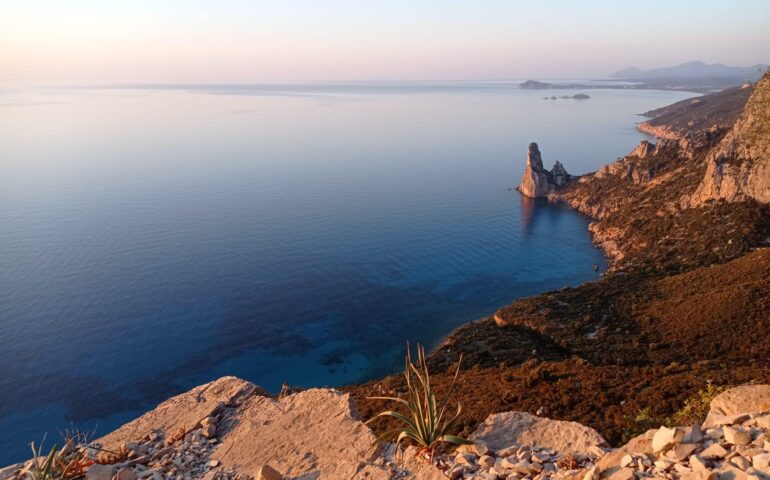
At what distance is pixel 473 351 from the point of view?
37.6 m

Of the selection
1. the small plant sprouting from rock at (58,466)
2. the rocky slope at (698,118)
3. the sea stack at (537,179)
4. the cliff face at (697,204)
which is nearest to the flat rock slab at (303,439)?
the small plant sprouting from rock at (58,466)

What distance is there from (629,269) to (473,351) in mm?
28364

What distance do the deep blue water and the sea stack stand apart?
5.46 m

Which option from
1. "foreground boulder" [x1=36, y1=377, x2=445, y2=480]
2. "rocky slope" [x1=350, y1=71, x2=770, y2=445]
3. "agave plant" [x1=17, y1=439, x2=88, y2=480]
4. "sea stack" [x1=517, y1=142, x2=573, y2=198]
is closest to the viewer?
"agave plant" [x1=17, y1=439, x2=88, y2=480]

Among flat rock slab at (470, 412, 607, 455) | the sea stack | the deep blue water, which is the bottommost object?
the deep blue water

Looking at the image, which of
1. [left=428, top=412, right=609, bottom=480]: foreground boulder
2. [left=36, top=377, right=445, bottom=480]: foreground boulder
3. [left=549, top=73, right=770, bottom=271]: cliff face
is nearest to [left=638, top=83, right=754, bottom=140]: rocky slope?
[left=549, top=73, right=770, bottom=271]: cliff face

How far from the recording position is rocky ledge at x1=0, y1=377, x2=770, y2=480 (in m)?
7.12

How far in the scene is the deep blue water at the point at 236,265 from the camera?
4312 cm

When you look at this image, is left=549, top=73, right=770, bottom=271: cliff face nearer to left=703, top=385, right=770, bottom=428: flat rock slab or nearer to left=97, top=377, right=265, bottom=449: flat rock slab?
left=703, top=385, right=770, bottom=428: flat rock slab

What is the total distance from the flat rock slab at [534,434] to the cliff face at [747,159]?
205ft

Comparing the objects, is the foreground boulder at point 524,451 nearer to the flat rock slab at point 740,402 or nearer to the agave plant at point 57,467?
the flat rock slab at point 740,402

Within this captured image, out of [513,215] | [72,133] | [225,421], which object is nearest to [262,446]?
[225,421]

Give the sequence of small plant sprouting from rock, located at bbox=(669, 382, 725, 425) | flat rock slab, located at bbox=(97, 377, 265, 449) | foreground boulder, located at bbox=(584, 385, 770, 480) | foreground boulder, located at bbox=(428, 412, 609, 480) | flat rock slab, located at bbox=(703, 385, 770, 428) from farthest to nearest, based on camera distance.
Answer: flat rock slab, located at bbox=(97, 377, 265, 449) → small plant sprouting from rock, located at bbox=(669, 382, 725, 425) → flat rock slab, located at bbox=(703, 385, 770, 428) → foreground boulder, located at bbox=(428, 412, 609, 480) → foreground boulder, located at bbox=(584, 385, 770, 480)

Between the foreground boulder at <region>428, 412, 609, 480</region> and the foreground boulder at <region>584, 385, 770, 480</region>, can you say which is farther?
the foreground boulder at <region>428, 412, 609, 480</region>
